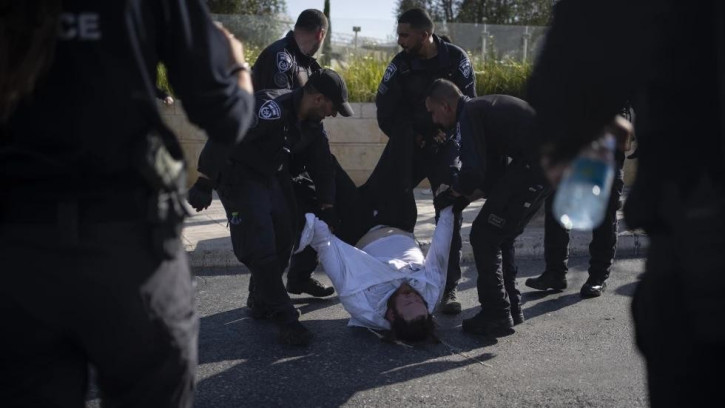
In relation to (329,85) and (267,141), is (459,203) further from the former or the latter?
(267,141)

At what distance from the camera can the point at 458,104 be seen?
16.8ft

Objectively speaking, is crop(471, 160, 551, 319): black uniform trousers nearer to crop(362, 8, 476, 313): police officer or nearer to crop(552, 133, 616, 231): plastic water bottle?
crop(362, 8, 476, 313): police officer

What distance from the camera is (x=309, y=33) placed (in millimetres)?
6348

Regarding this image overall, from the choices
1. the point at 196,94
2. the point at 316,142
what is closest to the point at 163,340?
the point at 196,94

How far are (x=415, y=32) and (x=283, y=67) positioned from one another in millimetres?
939

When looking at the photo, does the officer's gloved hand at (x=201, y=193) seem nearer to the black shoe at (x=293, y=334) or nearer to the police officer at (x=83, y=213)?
the black shoe at (x=293, y=334)

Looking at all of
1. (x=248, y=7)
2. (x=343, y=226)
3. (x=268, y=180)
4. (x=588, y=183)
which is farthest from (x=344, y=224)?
(x=248, y=7)

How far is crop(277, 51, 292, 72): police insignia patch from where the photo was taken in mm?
Result: 6090

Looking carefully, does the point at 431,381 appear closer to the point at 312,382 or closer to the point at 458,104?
the point at 312,382

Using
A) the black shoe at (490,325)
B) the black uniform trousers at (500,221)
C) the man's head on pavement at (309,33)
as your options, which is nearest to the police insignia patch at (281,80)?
the man's head on pavement at (309,33)

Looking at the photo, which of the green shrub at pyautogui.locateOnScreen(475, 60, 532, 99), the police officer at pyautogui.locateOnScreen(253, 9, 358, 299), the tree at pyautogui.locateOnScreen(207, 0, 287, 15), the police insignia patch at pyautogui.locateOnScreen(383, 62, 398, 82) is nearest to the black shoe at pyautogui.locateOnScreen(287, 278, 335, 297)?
the police officer at pyautogui.locateOnScreen(253, 9, 358, 299)

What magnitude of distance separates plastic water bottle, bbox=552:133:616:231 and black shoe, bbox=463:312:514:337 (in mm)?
2826

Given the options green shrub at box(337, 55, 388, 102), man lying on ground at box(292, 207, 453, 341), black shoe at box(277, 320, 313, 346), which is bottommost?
black shoe at box(277, 320, 313, 346)

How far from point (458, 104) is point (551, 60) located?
10.5 ft
